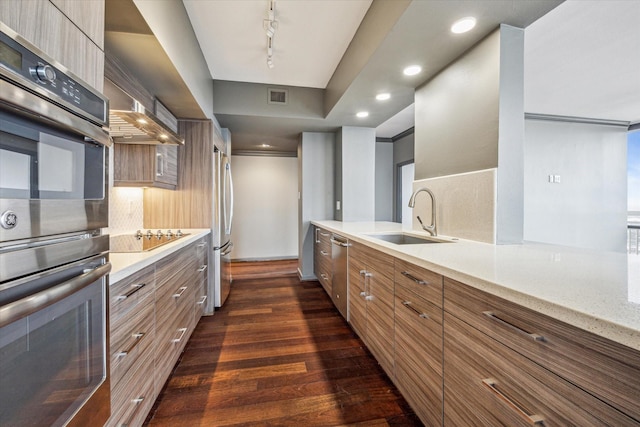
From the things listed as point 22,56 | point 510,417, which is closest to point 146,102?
point 22,56

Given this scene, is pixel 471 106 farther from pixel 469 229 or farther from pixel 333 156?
pixel 333 156

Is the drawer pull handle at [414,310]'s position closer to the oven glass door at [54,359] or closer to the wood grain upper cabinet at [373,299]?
the wood grain upper cabinet at [373,299]

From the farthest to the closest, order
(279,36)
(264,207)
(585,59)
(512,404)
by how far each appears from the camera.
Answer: (264,207)
(585,59)
(279,36)
(512,404)

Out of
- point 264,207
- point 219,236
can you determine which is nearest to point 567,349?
point 219,236

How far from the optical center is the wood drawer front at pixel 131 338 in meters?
1.04

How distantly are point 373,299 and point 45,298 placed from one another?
1.66 m

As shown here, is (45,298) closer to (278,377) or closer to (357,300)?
(278,377)

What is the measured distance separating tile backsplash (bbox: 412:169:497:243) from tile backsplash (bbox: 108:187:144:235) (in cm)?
261

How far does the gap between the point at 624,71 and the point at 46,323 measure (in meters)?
4.80

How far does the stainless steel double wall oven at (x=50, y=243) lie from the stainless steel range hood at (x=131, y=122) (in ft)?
1.76

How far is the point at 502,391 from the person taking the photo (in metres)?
0.84

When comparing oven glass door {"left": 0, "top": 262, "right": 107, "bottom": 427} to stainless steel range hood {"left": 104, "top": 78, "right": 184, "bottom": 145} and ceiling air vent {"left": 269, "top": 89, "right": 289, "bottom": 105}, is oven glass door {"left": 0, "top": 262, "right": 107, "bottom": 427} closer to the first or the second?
stainless steel range hood {"left": 104, "top": 78, "right": 184, "bottom": 145}

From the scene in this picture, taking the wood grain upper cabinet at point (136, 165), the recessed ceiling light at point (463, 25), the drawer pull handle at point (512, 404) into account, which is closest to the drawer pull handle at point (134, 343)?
the wood grain upper cabinet at point (136, 165)

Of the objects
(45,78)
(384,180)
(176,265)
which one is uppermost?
(384,180)
